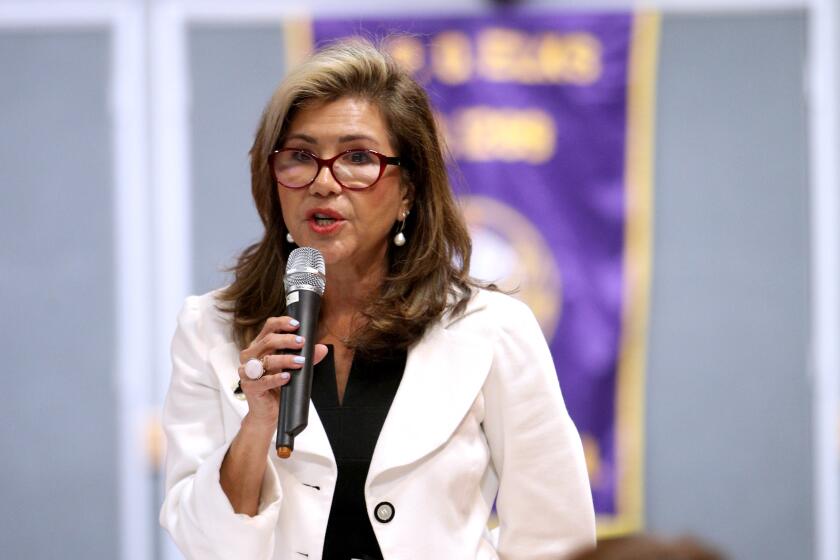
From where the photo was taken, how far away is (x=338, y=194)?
79.4 inches

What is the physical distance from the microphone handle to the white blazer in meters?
0.28

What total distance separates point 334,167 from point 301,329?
1.36 ft

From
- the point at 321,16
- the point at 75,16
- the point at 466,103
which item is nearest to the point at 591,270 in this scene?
the point at 466,103

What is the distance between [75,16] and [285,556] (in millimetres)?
3184

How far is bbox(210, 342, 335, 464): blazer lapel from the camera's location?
1954 millimetres

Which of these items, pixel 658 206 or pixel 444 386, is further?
pixel 658 206

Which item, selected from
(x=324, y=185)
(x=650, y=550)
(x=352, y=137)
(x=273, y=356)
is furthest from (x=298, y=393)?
(x=650, y=550)

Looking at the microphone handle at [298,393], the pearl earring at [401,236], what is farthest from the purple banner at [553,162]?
the microphone handle at [298,393]

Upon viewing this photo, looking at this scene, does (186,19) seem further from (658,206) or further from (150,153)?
(658,206)

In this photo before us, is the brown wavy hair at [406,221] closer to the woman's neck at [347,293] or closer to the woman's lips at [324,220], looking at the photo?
the woman's neck at [347,293]

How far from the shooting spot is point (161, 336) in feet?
14.9

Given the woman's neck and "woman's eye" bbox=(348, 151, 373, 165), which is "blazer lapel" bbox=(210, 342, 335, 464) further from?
"woman's eye" bbox=(348, 151, 373, 165)

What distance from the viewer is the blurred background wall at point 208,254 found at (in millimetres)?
4566

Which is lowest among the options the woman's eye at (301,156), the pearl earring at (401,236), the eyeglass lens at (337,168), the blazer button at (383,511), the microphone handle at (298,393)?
the blazer button at (383,511)
